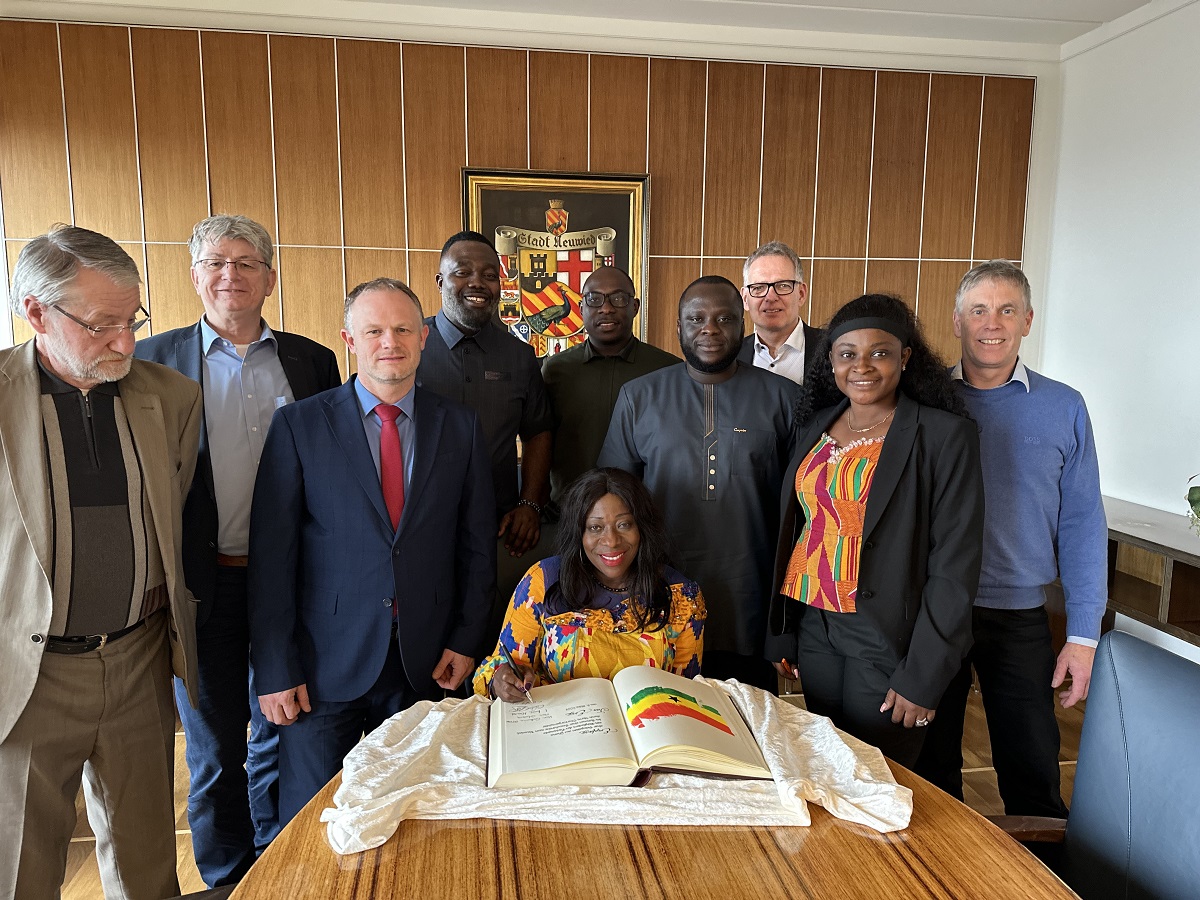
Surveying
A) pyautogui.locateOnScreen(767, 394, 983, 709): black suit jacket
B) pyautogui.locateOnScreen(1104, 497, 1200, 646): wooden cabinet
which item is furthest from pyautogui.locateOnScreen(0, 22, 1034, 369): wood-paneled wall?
pyautogui.locateOnScreen(767, 394, 983, 709): black suit jacket

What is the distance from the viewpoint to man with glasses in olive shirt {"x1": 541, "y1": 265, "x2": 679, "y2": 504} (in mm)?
2797

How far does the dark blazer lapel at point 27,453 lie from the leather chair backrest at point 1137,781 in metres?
2.03

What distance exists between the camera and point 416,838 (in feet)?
3.99

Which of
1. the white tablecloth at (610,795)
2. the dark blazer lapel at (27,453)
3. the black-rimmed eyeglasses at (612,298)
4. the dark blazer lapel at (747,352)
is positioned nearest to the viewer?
the white tablecloth at (610,795)

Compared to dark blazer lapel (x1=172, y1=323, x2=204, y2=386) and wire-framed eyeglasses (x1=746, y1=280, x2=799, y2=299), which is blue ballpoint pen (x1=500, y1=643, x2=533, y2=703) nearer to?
dark blazer lapel (x1=172, y1=323, x2=204, y2=386)

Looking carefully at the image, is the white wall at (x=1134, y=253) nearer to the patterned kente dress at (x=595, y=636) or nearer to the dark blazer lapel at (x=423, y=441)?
the patterned kente dress at (x=595, y=636)

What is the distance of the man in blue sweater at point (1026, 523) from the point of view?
2.09m

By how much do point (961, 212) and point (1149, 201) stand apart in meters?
1.13

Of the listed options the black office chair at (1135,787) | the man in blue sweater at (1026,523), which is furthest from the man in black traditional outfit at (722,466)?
the black office chair at (1135,787)

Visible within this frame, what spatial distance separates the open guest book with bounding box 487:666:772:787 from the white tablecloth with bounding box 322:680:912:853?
0.09 ft

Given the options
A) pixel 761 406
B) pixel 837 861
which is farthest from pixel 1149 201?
pixel 837 861

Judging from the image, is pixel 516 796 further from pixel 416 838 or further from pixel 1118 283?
pixel 1118 283

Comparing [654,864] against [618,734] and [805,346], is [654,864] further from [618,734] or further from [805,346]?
[805,346]

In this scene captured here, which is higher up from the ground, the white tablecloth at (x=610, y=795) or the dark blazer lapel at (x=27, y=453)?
the dark blazer lapel at (x=27, y=453)
